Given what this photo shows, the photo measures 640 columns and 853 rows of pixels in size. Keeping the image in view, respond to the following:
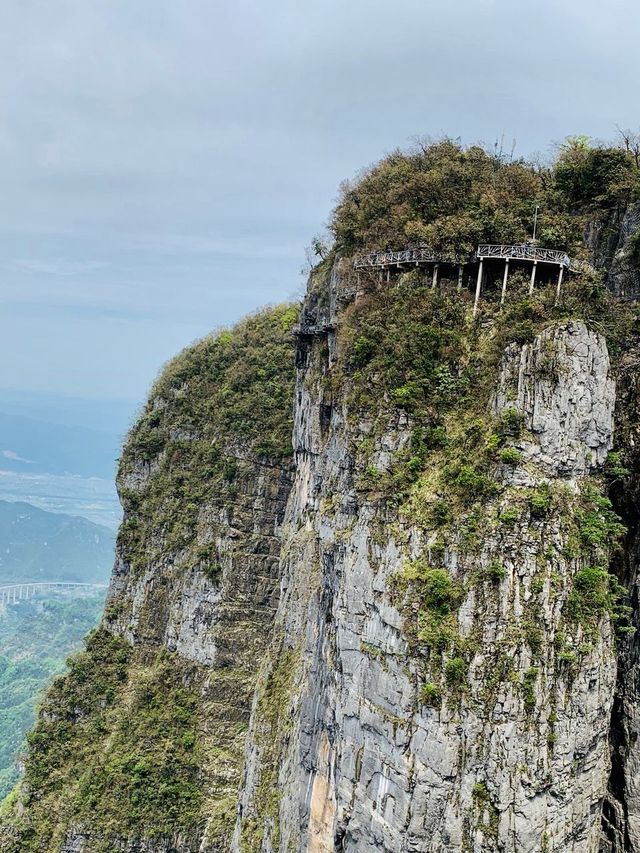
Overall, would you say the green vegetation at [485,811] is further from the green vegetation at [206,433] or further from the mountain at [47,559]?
the mountain at [47,559]

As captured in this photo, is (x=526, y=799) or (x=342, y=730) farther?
(x=342, y=730)

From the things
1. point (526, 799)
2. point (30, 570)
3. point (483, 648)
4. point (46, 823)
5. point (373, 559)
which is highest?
point (373, 559)

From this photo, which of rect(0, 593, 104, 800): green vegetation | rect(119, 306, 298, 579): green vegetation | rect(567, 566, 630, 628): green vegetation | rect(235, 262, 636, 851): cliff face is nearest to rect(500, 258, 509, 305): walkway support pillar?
rect(235, 262, 636, 851): cliff face

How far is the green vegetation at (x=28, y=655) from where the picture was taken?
263 ft

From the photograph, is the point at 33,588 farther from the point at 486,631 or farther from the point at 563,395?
the point at 563,395

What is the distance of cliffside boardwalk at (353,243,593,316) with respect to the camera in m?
19.9

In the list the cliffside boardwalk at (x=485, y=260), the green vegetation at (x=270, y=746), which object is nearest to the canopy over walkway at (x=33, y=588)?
the green vegetation at (x=270, y=746)

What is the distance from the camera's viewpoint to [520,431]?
17.7 meters

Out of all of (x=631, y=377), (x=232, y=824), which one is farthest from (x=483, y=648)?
(x=232, y=824)

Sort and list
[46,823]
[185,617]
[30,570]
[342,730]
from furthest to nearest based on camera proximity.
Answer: [30,570]
[185,617]
[46,823]
[342,730]

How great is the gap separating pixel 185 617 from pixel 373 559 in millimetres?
20878

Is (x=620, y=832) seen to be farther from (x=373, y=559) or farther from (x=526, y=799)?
(x=373, y=559)

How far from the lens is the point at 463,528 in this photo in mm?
17219

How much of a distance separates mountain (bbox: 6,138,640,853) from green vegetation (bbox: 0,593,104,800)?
55057 mm
